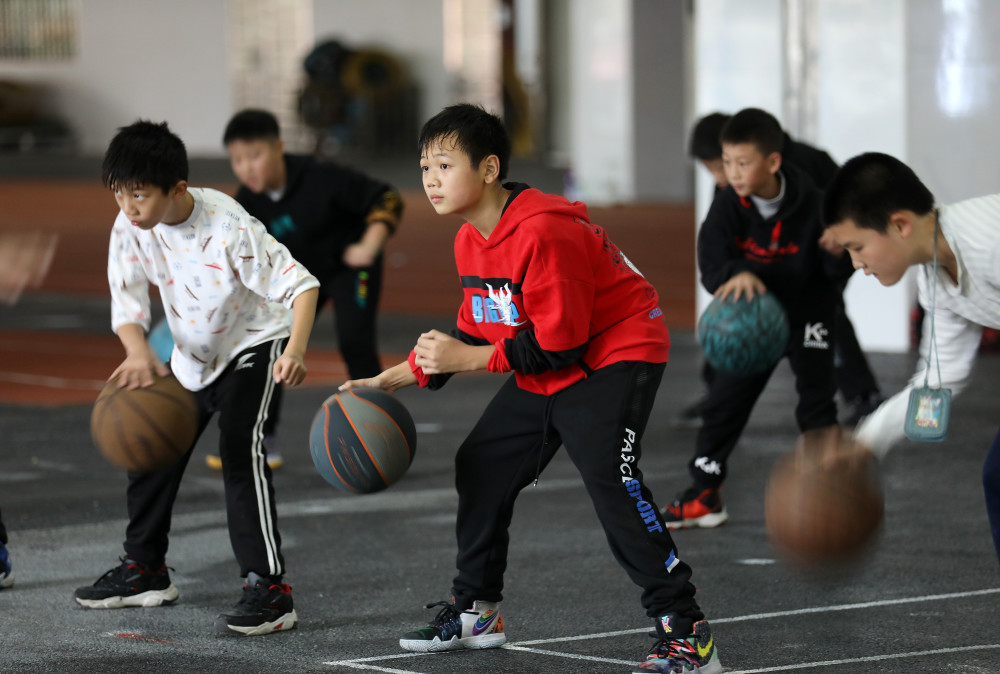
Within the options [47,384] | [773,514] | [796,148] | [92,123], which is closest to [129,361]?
[773,514]

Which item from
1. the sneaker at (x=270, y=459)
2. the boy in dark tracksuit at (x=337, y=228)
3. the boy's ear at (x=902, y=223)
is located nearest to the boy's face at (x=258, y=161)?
the boy in dark tracksuit at (x=337, y=228)

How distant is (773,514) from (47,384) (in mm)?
7494

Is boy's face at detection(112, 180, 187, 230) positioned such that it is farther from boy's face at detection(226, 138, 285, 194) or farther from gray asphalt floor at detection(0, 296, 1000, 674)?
boy's face at detection(226, 138, 285, 194)

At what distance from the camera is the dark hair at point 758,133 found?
523 centimetres

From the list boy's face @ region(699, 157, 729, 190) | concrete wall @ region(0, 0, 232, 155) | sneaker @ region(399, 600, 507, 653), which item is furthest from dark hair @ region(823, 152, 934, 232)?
concrete wall @ region(0, 0, 232, 155)

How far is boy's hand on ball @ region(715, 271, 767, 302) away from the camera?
5359mm

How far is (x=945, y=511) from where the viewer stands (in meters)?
5.79

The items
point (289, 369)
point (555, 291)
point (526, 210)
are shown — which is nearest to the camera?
point (555, 291)

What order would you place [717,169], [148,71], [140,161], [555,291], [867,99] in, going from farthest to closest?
[148,71] < [867,99] < [717,169] < [140,161] < [555,291]

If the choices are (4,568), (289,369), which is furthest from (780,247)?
(4,568)

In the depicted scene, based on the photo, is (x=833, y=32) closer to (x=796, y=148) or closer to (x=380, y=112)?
(x=796, y=148)

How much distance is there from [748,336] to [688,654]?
1.93 meters

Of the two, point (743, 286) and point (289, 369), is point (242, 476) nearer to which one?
point (289, 369)

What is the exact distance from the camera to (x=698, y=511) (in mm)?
5625
